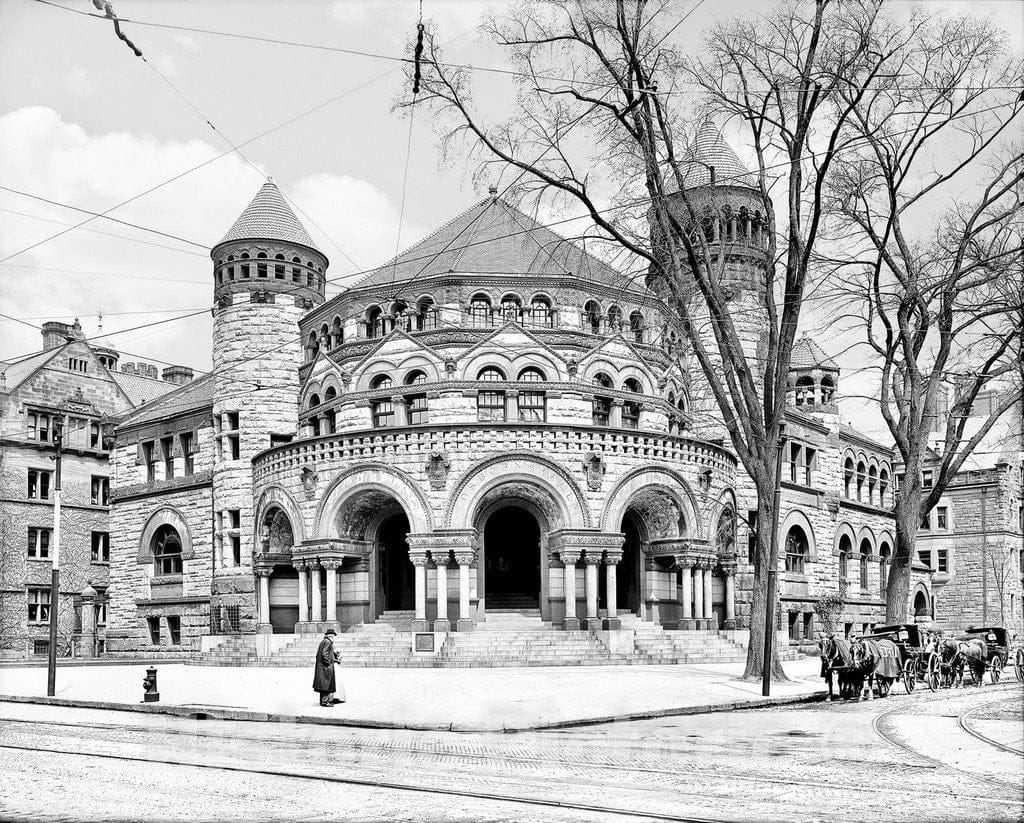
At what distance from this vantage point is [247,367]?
43562 mm

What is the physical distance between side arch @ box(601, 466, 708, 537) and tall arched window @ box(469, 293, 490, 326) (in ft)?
28.3

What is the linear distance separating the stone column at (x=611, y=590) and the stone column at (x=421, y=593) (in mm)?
5441

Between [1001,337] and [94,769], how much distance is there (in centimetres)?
2185

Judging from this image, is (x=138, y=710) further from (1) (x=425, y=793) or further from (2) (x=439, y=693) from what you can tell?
(1) (x=425, y=793)

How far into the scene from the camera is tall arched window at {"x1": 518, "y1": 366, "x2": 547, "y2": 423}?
1528 inches

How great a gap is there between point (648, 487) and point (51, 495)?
3137cm

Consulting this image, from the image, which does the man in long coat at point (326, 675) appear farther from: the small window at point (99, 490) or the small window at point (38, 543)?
the small window at point (99, 490)

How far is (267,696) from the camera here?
898 inches

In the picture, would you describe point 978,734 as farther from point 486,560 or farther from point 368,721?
point 486,560

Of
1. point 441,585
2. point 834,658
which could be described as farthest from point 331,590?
point 834,658

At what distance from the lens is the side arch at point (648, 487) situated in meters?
35.8

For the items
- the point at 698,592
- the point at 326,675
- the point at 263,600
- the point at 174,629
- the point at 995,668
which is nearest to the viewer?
the point at 326,675

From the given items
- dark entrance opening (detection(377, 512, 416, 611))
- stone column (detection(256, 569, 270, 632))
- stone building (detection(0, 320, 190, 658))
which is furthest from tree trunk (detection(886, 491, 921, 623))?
stone building (detection(0, 320, 190, 658))

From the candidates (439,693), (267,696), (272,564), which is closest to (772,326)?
(439,693)
